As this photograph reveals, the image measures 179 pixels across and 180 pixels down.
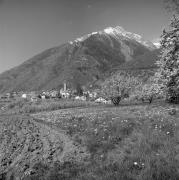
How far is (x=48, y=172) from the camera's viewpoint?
8828 mm

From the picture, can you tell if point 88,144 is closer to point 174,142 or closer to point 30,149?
point 30,149

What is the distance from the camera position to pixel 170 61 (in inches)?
400

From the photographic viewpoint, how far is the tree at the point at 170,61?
9.81 metres

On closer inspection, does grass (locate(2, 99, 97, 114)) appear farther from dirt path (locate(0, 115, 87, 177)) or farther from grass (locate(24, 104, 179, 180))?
grass (locate(24, 104, 179, 180))

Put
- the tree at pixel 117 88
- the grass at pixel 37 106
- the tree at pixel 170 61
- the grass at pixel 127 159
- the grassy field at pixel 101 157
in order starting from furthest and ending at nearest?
the tree at pixel 117 88 < the grass at pixel 37 106 < the tree at pixel 170 61 < the grassy field at pixel 101 157 < the grass at pixel 127 159

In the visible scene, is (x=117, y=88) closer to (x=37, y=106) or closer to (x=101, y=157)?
(x=37, y=106)

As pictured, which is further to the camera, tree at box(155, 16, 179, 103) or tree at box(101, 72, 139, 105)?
tree at box(101, 72, 139, 105)

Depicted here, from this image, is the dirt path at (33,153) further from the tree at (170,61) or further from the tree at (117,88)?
the tree at (117,88)

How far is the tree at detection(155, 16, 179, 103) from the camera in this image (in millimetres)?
9812

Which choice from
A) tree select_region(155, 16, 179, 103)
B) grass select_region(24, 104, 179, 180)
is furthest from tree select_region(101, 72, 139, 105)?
tree select_region(155, 16, 179, 103)

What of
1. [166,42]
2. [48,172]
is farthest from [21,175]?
[166,42]

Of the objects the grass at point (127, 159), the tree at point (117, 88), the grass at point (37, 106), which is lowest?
the grass at point (37, 106)

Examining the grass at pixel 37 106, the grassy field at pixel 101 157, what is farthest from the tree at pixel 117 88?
the grassy field at pixel 101 157

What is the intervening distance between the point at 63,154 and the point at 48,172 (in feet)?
7.87
